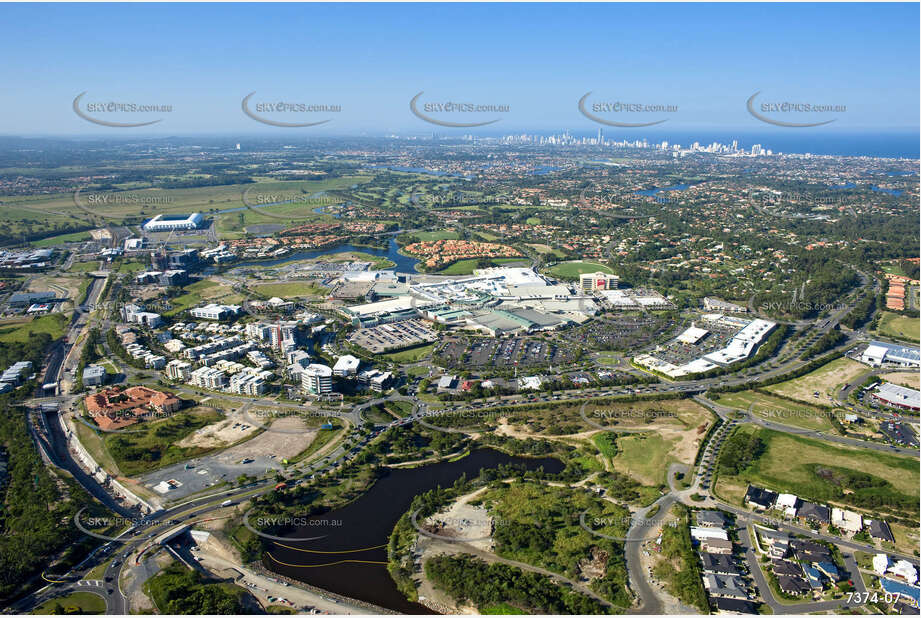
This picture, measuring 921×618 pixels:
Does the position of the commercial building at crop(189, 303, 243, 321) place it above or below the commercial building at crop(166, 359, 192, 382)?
above

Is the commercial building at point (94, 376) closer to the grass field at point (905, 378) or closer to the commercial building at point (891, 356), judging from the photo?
the grass field at point (905, 378)

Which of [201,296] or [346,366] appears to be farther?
[201,296]

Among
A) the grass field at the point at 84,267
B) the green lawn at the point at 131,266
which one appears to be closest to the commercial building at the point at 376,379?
the green lawn at the point at 131,266

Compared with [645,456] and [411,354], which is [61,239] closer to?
[411,354]

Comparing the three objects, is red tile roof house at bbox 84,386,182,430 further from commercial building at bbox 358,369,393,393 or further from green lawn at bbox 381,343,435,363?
green lawn at bbox 381,343,435,363

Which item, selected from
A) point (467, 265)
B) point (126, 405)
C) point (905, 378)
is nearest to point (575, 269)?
point (467, 265)

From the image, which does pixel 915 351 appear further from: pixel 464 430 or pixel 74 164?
pixel 74 164

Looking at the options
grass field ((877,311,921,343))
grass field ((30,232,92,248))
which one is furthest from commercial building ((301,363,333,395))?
grass field ((30,232,92,248))
